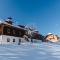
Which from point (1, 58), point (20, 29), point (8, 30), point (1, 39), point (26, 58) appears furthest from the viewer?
point (20, 29)

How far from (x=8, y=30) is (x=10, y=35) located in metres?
1.37

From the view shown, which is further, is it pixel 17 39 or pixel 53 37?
pixel 53 37

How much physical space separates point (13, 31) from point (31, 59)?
3257 cm

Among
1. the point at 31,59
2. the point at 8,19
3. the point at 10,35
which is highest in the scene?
the point at 8,19

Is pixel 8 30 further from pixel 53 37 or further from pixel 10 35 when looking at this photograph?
pixel 53 37

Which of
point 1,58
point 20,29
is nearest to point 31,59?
point 1,58

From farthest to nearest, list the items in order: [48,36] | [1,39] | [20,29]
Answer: [48,36] → [20,29] → [1,39]

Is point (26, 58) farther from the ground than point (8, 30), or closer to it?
closer to it

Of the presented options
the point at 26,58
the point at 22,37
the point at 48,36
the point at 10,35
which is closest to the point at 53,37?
the point at 48,36

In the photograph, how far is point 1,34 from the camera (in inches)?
1528

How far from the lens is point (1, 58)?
32.3 feet

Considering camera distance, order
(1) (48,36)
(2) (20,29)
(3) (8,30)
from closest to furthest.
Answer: (3) (8,30)
(2) (20,29)
(1) (48,36)

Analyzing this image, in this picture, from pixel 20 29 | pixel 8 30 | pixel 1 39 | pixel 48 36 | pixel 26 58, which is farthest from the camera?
pixel 48 36

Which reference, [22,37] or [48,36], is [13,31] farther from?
[48,36]
